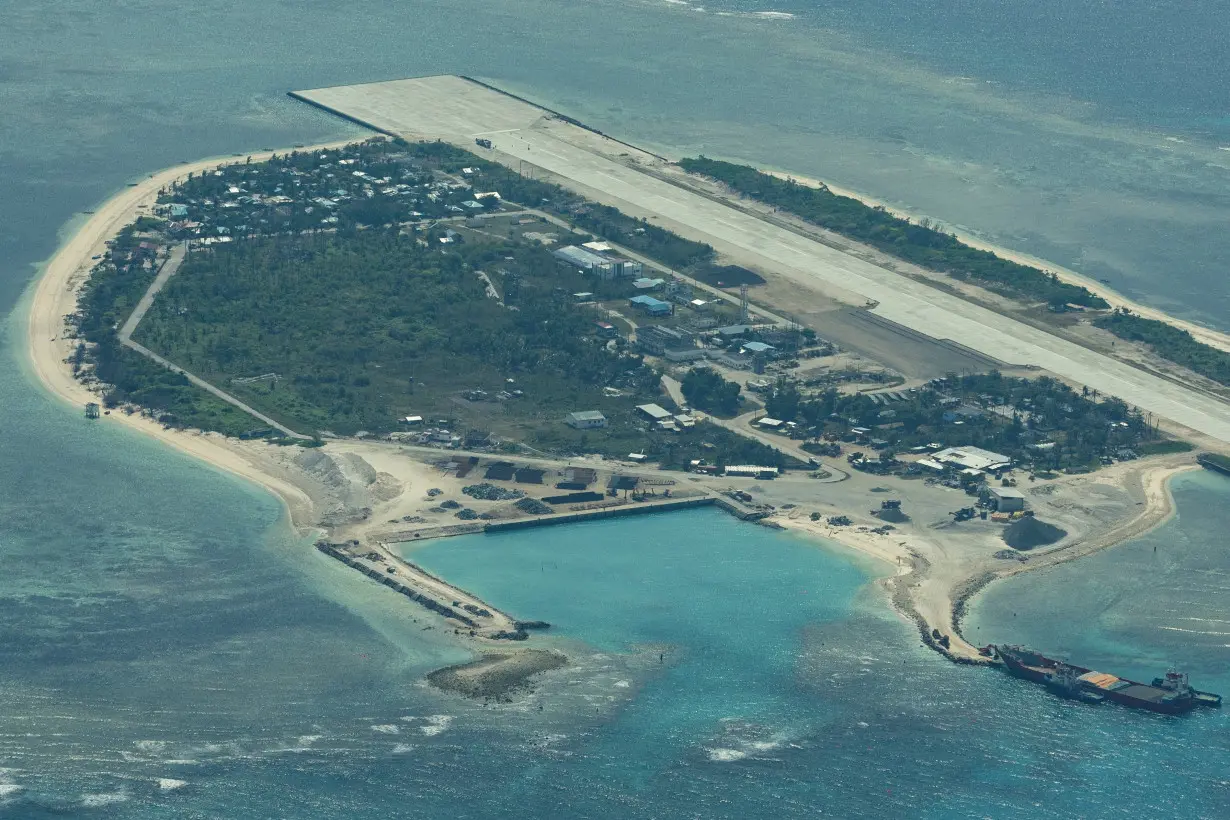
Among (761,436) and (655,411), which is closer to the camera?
(761,436)

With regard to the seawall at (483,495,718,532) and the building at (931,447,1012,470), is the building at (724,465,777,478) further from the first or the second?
the building at (931,447,1012,470)

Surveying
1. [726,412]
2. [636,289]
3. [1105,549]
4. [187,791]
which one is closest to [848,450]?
[726,412]

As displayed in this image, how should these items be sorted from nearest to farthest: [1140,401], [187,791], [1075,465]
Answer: [187,791] → [1075,465] → [1140,401]

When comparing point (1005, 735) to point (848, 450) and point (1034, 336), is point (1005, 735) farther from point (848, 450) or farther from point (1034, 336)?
point (1034, 336)

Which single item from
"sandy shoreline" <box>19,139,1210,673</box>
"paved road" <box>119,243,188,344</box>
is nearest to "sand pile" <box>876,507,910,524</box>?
"sandy shoreline" <box>19,139,1210,673</box>

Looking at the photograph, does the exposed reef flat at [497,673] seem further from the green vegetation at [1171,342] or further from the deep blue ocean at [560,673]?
the green vegetation at [1171,342]

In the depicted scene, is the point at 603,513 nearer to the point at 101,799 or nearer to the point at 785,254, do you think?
the point at 101,799

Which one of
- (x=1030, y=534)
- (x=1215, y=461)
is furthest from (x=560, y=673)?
(x=1215, y=461)
